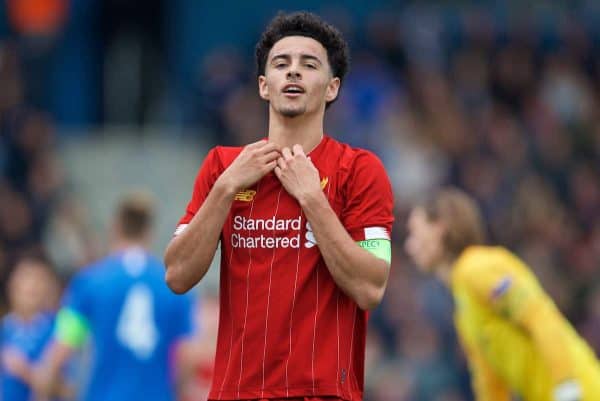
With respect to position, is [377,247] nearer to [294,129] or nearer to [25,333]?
[294,129]

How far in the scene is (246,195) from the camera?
19.7 feet

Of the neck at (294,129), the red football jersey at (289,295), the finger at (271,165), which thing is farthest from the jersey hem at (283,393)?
the neck at (294,129)

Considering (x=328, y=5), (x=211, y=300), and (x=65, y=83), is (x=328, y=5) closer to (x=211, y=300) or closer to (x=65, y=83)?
(x=65, y=83)

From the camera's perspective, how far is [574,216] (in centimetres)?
1688

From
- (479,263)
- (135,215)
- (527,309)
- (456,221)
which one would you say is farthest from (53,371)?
(527,309)

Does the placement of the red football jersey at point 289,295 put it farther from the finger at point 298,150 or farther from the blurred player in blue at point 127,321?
the blurred player in blue at point 127,321

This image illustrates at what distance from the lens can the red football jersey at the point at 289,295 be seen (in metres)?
5.82

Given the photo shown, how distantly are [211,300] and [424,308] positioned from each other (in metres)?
4.37

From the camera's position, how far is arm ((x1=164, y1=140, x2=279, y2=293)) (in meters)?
5.83

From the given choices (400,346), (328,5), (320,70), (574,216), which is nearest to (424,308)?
(400,346)

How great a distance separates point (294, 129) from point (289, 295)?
0.67 meters

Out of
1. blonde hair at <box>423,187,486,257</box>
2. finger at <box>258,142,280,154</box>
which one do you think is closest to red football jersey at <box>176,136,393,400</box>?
finger at <box>258,142,280,154</box>

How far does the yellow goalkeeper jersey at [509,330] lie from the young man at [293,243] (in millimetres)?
2058

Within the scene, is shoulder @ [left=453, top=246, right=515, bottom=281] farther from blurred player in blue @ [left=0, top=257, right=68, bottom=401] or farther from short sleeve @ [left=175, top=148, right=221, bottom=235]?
blurred player in blue @ [left=0, top=257, right=68, bottom=401]
